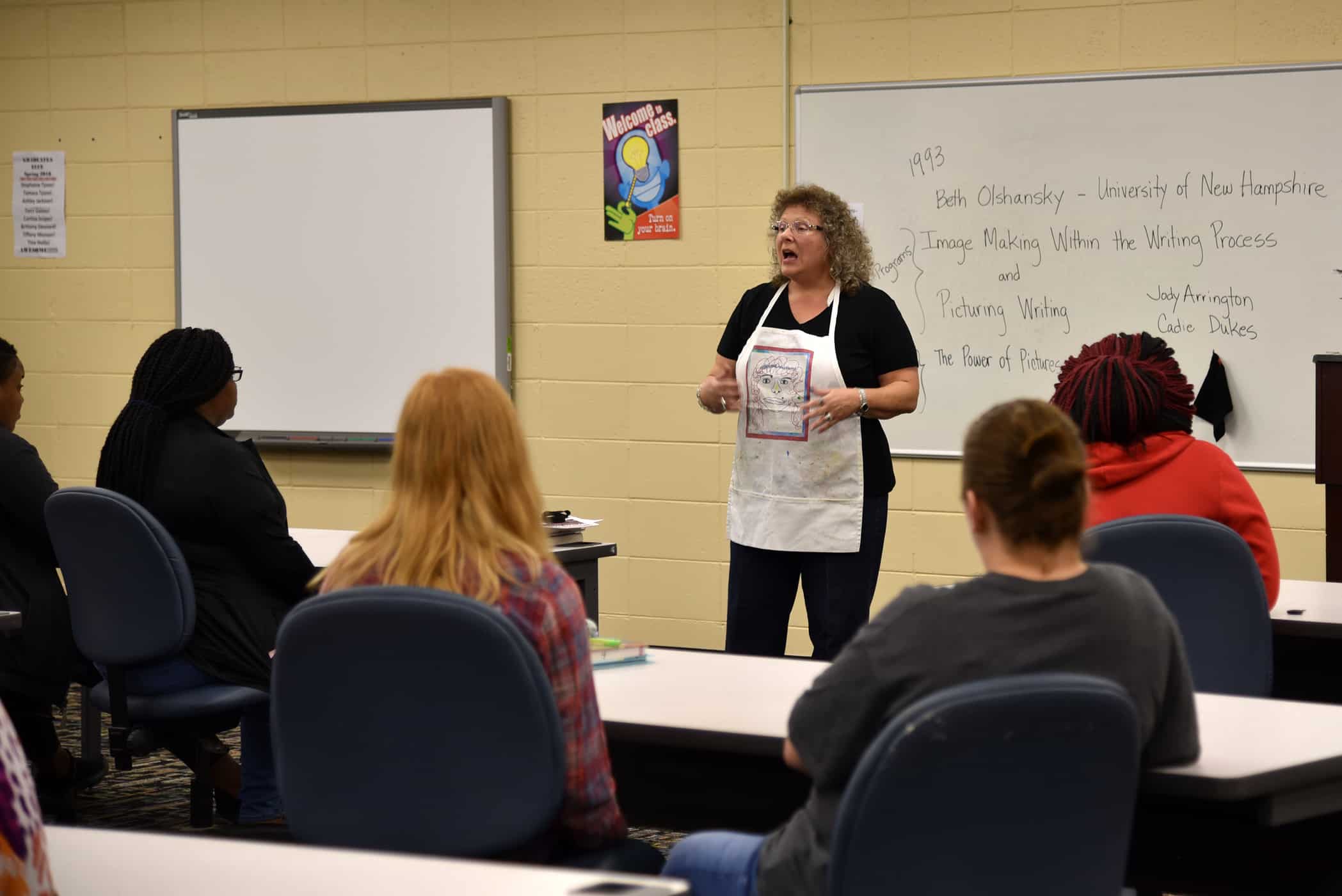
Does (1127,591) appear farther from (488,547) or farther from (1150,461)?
(1150,461)

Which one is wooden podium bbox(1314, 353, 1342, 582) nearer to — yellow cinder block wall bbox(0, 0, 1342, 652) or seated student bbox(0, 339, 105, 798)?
yellow cinder block wall bbox(0, 0, 1342, 652)

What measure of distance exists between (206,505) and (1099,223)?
2.66 m

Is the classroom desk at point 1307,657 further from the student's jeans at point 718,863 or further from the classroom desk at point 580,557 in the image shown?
the classroom desk at point 580,557

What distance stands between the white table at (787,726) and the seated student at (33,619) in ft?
5.32

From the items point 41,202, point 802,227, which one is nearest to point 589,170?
point 802,227

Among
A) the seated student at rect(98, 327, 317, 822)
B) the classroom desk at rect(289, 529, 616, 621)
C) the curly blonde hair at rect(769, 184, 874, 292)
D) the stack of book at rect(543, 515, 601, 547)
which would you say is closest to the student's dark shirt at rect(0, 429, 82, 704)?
the seated student at rect(98, 327, 317, 822)

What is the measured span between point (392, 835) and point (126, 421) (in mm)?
1749

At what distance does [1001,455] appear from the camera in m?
1.49

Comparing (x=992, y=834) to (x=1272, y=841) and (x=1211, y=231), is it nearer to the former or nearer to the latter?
(x=1272, y=841)

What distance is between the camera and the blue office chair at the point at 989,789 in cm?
130

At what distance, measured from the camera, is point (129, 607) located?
9.69 feet

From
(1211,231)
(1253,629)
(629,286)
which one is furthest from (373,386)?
(1253,629)

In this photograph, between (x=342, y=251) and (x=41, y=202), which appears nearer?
(x=342, y=251)

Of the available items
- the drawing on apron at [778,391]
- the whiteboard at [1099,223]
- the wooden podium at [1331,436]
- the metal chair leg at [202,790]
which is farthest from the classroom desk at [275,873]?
the whiteboard at [1099,223]
